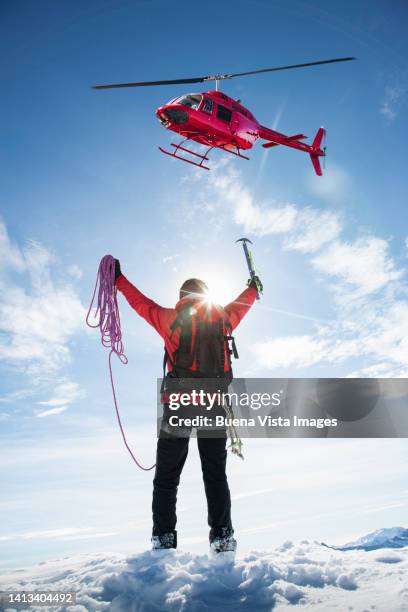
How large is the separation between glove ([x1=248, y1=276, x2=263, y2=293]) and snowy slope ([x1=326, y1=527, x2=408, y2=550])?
404 cm

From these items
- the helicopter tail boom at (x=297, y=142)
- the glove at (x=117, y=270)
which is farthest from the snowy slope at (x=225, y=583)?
the helicopter tail boom at (x=297, y=142)

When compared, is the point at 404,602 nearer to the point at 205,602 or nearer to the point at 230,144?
the point at 205,602

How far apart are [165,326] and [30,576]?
3.07 m

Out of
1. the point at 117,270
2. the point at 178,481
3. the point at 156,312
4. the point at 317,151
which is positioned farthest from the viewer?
the point at 317,151

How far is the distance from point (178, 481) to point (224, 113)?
14.3 meters

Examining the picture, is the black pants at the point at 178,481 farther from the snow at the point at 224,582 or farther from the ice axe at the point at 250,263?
the ice axe at the point at 250,263

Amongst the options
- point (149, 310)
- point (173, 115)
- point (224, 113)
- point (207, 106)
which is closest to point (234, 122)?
point (224, 113)

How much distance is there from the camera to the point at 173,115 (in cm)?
1526

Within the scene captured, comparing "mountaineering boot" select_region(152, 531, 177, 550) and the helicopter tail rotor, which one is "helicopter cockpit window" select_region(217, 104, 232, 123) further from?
"mountaineering boot" select_region(152, 531, 177, 550)

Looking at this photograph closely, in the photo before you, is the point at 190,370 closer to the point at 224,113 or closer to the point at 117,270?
the point at 117,270

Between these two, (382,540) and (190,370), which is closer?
(190,370)

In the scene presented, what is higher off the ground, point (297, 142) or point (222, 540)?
point (297, 142)

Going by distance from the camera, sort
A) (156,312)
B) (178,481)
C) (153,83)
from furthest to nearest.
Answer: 1. (153,83)
2. (156,312)
3. (178,481)

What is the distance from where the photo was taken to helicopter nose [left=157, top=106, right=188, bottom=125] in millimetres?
15062
